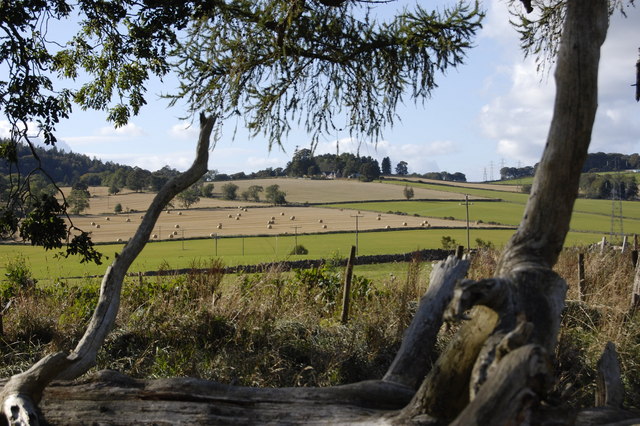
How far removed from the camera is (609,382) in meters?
4.29

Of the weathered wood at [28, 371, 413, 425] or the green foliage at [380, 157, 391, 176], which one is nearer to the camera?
the weathered wood at [28, 371, 413, 425]

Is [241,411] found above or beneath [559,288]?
beneath

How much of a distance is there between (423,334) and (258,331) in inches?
180

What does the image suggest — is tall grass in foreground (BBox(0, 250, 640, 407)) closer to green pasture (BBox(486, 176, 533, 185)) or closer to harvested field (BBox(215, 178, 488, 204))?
harvested field (BBox(215, 178, 488, 204))

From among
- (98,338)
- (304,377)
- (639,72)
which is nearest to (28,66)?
(98,338)

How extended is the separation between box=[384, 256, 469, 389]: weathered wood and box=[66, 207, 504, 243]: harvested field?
4162cm

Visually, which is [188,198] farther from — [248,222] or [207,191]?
[248,222]

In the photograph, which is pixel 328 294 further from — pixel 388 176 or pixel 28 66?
pixel 388 176

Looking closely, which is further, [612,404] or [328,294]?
[328,294]

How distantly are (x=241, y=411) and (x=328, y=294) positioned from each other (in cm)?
715

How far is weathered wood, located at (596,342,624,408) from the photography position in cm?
419

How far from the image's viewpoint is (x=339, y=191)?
70.4 m

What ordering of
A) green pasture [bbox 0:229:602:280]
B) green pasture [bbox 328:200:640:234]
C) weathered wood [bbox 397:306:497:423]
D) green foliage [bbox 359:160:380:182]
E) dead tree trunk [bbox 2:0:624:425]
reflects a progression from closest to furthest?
dead tree trunk [bbox 2:0:624:425], weathered wood [bbox 397:306:497:423], green pasture [bbox 0:229:602:280], green pasture [bbox 328:200:640:234], green foliage [bbox 359:160:380:182]

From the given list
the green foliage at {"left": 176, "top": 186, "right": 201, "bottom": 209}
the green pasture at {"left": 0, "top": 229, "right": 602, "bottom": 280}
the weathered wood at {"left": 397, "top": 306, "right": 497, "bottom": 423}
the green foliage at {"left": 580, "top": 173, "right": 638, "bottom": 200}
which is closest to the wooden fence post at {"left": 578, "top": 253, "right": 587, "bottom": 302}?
the weathered wood at {"left": 397, "top": 306, "right": 497, "bottom": 423}
